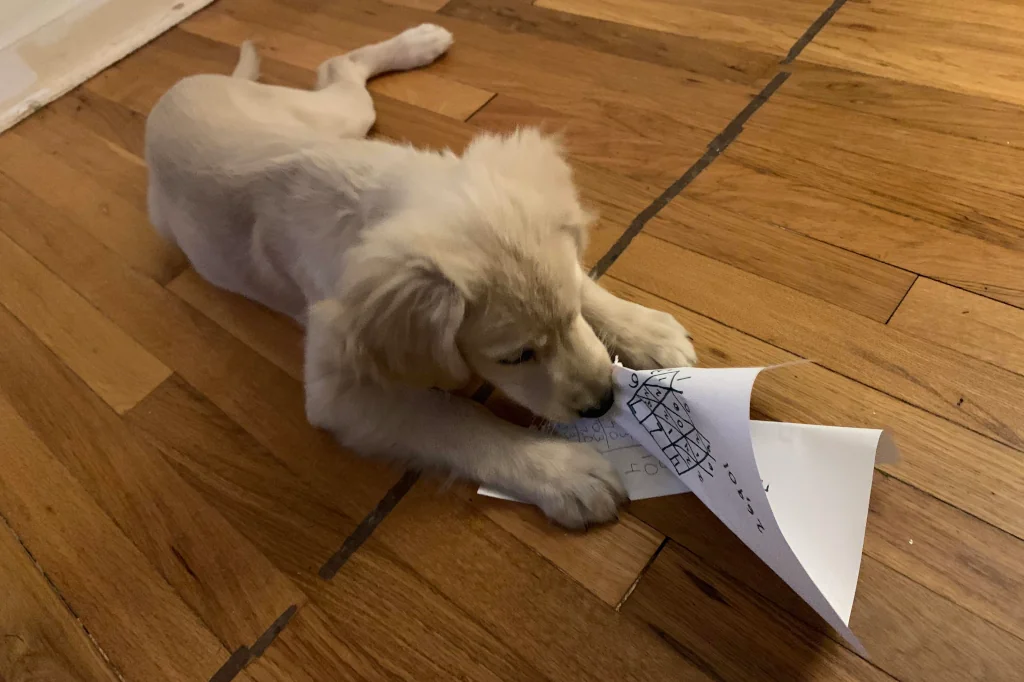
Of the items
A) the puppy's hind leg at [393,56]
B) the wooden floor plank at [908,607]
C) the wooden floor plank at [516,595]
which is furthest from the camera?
the puppy's hind leg at [393,56]

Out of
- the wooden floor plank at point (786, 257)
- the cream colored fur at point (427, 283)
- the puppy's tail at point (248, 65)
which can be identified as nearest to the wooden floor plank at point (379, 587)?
the cream colored fur at point (427, 283)

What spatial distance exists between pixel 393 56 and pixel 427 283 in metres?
1.52

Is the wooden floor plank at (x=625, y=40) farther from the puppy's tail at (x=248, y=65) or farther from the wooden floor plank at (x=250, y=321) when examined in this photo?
the wooden floor plank at (x=250, y=321)

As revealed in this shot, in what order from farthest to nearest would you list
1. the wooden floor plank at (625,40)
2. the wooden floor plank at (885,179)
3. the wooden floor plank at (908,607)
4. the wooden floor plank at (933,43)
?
1. the wooden floor plank at (625,40)
2. the wooden floor plank at (933,43)
3. the wooden floor plank at (885,179)
4. the wooden floor plank at (908,607)

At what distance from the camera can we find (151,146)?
1.78 meters

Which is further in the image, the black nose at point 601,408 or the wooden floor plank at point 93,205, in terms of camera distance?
the wooden floor plank at point 93,205

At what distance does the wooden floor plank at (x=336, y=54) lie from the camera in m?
2.16

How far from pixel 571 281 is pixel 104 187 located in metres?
1.85

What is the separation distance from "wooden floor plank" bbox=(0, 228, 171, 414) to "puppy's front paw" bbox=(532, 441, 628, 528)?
993 mm

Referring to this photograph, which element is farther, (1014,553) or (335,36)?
(335,36)

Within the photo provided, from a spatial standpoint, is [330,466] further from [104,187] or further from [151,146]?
[104,187]

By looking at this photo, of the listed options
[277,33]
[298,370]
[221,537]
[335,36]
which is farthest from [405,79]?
[221,537]

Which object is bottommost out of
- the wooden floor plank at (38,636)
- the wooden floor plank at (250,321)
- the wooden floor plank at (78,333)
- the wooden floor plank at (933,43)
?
the wooden floor plank at (38,636)

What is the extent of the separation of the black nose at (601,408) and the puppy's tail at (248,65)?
1818 millimetres
